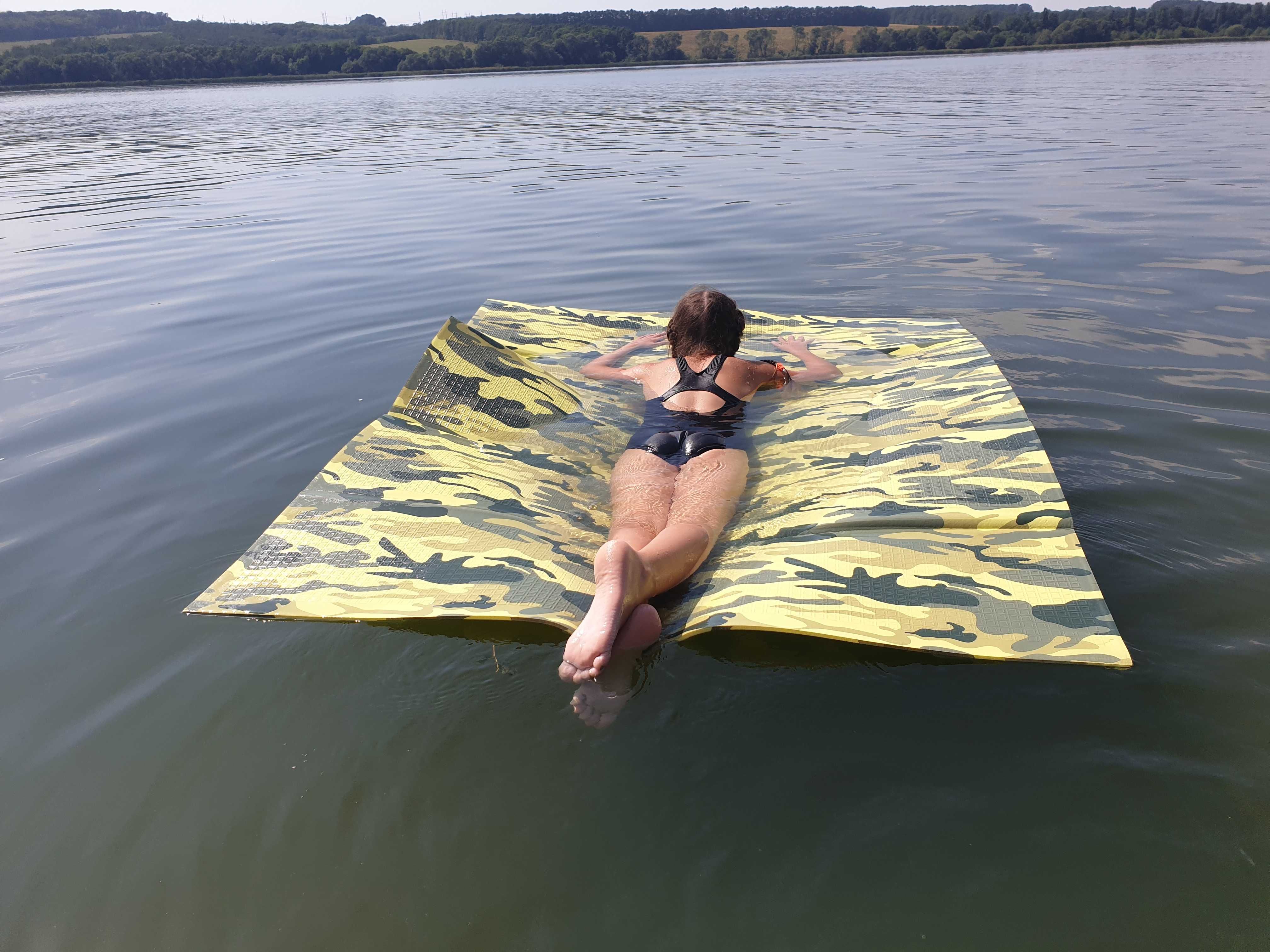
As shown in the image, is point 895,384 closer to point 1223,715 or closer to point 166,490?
point 1223,715

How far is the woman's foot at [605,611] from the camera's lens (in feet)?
8.58

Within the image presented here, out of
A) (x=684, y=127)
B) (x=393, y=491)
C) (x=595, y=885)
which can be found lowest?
(x=595, y=885)

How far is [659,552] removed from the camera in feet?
10.3

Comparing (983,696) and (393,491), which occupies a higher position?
(393,491)

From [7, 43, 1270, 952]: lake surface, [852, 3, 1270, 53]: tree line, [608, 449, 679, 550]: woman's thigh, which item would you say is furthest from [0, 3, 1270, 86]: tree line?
[608, 449, 679, 550]: woman's thigh

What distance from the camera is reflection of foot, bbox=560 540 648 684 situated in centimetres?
262

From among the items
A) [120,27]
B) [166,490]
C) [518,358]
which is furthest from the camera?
[120,27]

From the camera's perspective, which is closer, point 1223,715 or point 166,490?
point 1223,715

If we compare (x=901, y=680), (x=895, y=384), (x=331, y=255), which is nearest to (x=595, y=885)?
(x=901, y=680)

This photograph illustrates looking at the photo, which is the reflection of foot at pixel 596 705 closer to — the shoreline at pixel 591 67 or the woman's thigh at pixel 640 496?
the woman's thigh at pixel 640 496

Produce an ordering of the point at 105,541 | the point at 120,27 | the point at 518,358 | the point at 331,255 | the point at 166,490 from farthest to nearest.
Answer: the point at 120,27
the point at 331,255
the point at 518,358
the point at 166,490
the point at 105,541

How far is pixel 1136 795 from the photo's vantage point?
2367 mm

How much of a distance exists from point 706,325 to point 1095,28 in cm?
8712

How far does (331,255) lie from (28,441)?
6012 mm
